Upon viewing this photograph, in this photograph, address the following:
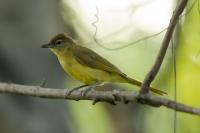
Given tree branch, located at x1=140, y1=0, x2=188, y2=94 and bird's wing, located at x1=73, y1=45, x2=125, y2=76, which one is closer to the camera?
tree branch, located at x1=140, y1=0, x2=188, y2=94

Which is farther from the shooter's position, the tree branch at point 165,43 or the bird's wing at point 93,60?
the bird's wing at point 93,60

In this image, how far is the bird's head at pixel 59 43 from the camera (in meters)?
5.33

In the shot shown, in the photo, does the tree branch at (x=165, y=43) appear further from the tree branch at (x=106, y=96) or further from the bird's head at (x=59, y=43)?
the bird's head at (x=59, y=43)

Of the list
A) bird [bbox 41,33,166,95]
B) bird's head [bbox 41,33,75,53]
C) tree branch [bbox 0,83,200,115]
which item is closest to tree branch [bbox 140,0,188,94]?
tree branch [bbox 0,83,200,115]

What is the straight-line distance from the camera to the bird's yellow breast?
16.2ft

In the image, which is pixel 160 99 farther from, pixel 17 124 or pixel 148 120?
pixel 148 120

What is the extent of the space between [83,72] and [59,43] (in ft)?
1.56

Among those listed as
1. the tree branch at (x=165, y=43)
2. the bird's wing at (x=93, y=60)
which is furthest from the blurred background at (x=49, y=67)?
the tree branch at (x=165, y=43)

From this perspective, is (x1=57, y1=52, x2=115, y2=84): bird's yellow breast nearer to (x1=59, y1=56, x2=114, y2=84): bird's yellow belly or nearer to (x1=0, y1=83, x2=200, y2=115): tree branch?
(x1=59, y1=56, x2=114, y2=84): bird's yellow belly

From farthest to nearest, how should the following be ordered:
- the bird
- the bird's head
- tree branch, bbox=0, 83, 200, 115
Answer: the bird's head < the bird < tree branch, bbox=0, 83, 200, 115

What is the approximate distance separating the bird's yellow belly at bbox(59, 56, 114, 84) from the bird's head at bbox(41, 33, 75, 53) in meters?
0.30

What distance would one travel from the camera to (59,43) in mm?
5367

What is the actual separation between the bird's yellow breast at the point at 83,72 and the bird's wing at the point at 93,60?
0.11 ft

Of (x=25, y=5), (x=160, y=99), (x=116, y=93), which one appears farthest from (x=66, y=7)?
(x=160, y=99)
